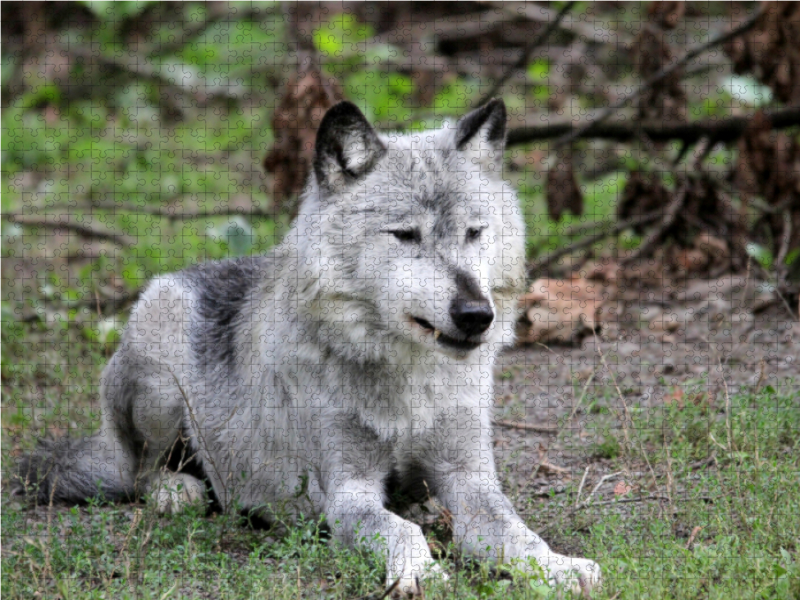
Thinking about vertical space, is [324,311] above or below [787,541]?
above

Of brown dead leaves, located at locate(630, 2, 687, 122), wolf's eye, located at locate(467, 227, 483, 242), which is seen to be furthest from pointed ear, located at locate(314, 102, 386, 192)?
brown dead leaves, located at locate(630, 2, 687, 122)

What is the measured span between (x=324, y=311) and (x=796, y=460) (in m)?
2.55

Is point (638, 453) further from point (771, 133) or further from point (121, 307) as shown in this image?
point (121, 307)

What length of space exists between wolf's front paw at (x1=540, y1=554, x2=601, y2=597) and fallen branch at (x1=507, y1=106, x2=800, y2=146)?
5.03 metres

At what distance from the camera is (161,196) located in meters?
10.7

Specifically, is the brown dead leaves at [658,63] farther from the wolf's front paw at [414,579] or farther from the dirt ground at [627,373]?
the wolf's front paw at [414,579]

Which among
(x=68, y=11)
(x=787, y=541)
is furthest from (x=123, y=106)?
(x=787, y=541)

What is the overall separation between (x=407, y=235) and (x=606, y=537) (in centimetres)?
168

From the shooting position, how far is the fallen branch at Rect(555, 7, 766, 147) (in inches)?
289

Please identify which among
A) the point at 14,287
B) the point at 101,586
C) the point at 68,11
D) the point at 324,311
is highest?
the point at 68,11

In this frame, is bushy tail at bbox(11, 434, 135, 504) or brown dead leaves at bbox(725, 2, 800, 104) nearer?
bushy tail at bbox(11, 434, 135, 504)

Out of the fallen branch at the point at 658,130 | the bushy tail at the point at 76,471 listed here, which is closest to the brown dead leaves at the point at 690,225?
the fallen branch at the point at 658,130

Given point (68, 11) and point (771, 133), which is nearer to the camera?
point (771, 133)

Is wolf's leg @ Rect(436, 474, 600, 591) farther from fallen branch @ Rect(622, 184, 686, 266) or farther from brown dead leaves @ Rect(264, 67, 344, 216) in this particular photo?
fallen branch @ Rect(622, 184, 686, 266)
